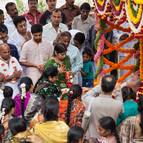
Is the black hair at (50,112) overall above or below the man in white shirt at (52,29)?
below

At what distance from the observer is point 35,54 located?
1008cm

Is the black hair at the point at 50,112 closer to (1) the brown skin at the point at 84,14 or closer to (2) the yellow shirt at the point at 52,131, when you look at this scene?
(2) the yellow shirt at the point at 52,131

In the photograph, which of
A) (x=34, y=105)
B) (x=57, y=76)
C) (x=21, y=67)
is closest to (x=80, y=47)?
(x=21, y=67)

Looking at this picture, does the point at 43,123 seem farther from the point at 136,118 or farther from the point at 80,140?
the point at 136,118

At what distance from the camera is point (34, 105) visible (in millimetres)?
7750

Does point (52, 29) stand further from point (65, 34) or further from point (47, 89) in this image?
point (47, 89)

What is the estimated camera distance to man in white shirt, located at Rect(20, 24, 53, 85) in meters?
10.0

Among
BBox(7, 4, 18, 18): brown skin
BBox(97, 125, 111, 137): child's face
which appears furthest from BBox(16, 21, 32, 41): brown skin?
BBox(97, 125, 111, 137): child's face

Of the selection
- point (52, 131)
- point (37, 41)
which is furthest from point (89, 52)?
point (52, 131)

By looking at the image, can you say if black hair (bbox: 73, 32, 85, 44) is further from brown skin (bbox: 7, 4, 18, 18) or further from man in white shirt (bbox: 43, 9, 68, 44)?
brown skin (bbox: 7, 4, 18, 18)

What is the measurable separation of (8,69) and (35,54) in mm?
746

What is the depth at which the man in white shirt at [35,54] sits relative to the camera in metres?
10.0

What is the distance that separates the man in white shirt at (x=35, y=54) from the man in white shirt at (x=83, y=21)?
174 centimetres

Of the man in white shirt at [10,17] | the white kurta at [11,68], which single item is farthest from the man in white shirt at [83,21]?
the white kurta at [11,68]
